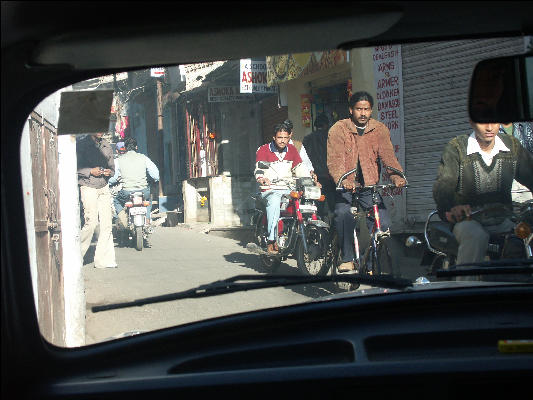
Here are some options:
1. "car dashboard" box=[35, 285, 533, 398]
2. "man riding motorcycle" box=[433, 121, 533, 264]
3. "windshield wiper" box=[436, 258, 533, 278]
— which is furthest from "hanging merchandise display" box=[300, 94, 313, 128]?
"car dashboard" box=[35, 285, 533, 398]

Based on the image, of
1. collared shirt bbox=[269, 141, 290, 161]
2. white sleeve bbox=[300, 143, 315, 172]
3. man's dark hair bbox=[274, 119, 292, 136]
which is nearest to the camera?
white sleeve bbox=[300, 143, 315, 172]

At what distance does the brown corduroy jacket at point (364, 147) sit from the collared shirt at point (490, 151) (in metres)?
0.37

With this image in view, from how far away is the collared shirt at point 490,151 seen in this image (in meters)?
2.46

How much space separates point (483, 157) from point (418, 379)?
955mm

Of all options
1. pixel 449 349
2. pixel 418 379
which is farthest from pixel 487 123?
pixel 418 379

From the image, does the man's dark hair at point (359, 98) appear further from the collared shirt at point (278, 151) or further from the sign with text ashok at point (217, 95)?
the sign with text ashok at point (217, 95)

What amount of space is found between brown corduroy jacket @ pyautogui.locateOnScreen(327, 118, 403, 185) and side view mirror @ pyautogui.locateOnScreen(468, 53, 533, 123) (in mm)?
611

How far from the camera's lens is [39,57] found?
1.71 metres

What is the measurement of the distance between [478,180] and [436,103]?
137 centimetres

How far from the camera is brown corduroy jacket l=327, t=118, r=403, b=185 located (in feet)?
9.12

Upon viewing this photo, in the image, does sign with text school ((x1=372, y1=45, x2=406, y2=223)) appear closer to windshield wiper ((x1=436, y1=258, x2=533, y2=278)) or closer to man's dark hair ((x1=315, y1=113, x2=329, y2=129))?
man's dark hair ((x1=315, y1=113, x2=329, y2=129))

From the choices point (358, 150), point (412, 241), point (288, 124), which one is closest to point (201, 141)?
point (288, 124)

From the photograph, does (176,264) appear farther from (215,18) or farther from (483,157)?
(215,18)

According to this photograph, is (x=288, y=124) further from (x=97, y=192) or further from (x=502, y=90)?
(x=97, y=192)
